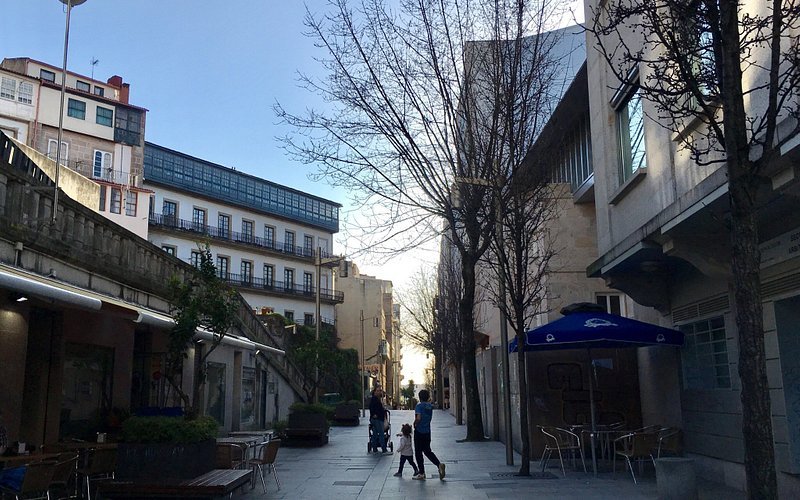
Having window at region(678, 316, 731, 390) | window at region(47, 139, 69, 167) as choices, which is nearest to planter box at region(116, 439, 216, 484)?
window at region(678, 316, 731, 390)

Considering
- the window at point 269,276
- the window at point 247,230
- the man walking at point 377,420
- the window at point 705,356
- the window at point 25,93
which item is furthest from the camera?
the window at point 269,276

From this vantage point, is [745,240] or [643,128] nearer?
[745,240]

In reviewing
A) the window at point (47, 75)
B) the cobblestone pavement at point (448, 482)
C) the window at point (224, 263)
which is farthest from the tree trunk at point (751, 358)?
the window at point (224, 263)

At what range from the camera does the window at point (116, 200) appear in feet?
169

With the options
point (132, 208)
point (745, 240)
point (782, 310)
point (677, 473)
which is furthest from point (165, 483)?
point (132, 208)

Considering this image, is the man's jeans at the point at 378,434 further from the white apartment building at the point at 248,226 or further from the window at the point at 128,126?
the window at the point at 128,126

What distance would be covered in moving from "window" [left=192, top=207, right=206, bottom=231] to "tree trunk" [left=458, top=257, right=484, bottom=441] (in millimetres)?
45271

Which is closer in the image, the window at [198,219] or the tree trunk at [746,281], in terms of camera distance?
the tree trunk at [746,281]

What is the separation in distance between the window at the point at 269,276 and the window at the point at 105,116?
832 inches

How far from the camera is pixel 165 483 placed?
9.68 meters

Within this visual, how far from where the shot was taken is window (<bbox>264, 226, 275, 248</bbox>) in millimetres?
69938

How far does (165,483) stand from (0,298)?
4104 millimetres

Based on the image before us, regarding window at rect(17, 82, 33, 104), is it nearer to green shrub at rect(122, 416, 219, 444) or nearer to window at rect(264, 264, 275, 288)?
window at rect(264, 264, 275, 288)

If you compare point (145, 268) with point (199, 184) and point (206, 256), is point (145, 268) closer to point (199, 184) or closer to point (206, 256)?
point (206, 256)
